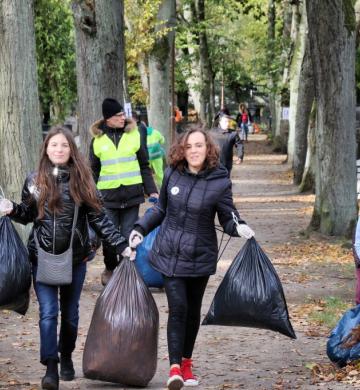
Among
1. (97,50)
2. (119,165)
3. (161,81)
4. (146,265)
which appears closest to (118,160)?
(119,165)

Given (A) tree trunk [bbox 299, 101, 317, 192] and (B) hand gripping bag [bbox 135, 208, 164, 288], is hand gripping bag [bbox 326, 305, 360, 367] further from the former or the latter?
(A) tree trunk [bbox 299, 101, 317, 192]

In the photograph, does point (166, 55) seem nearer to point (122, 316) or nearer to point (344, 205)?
point (344, 205)

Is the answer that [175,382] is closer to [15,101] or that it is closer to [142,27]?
[15,101]

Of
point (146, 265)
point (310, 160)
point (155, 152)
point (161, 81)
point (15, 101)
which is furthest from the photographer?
point (161, 81)

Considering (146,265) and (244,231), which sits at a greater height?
(244,231)

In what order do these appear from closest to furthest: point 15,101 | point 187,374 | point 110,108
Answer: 1. point 187,374
2. point 110,108
3. point 15,101

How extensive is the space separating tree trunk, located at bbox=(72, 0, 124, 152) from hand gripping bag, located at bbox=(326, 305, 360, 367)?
299 inches

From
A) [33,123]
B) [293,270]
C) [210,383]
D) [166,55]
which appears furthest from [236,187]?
[210,383]

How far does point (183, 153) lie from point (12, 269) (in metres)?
1.36

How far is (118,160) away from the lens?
34.2 feet

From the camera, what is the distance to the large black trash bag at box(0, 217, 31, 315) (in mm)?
6945

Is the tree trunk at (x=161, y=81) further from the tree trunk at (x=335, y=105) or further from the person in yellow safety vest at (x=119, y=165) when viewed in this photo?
the person in yellow safety vest at (x=119, y=165)

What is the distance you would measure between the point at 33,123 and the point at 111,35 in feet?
11.9

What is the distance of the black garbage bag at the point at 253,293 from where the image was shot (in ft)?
23.2
